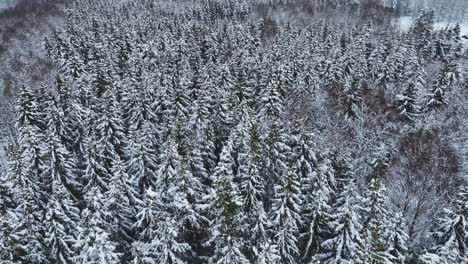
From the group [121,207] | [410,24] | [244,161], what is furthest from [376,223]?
[410,24]

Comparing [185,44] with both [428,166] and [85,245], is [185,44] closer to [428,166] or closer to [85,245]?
[428,166]

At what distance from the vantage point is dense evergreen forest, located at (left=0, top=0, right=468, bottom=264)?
76.3 feet

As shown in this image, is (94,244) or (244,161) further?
(244,161)

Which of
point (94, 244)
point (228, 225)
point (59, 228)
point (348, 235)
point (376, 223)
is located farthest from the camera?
point (59, 228)

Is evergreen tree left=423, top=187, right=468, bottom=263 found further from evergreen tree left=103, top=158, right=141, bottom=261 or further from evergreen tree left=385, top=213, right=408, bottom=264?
evergreen tree left=103, top=158, right=141, bottom=261

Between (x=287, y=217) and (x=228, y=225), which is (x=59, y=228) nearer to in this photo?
(x=228, y=225)

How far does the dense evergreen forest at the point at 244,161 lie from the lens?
76.3ft

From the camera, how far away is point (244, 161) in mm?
29438

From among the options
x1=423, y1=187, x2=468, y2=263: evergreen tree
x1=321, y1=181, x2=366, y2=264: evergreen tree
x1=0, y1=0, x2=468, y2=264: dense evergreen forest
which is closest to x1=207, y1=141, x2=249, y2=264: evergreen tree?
x1=0, y1=0, x2=468, y2=264: dense evergreen forest

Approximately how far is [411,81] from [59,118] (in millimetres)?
41212

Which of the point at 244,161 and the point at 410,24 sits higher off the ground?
the point at 244,161

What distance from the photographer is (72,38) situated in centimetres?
7994

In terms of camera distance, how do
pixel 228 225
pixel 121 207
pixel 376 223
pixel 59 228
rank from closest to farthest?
1. pixel 228 225
2. pixel 376 223
3. pixel 59 228
4. pixel 121 207

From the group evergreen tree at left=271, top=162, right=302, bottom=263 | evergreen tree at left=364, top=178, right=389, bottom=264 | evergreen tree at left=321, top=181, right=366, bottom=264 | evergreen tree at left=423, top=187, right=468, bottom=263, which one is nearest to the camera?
evergreen tree at left=364, top=178, right=389, bottom=264
